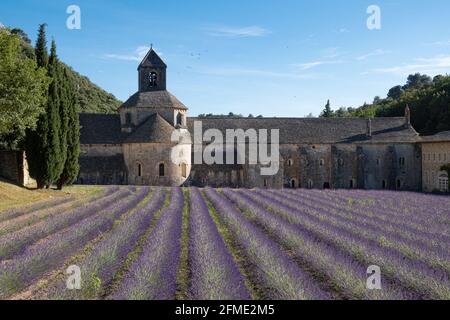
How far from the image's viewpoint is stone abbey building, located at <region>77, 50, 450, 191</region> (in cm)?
4172

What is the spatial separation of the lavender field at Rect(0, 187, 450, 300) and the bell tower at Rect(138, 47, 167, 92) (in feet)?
95.9

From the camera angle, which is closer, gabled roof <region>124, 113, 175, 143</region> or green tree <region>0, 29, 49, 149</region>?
green tree <region>0, 29, 49, 149</region>

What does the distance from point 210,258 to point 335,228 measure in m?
6.35

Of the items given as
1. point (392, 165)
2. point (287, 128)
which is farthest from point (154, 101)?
point (392, 165)

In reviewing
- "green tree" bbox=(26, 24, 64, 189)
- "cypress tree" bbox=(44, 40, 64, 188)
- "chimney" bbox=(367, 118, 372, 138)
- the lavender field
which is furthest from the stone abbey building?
the lavender field

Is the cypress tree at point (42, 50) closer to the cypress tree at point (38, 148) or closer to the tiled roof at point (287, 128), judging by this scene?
the cypress tree at point (38, 148)

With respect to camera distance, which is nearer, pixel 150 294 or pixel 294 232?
pixel 150 294

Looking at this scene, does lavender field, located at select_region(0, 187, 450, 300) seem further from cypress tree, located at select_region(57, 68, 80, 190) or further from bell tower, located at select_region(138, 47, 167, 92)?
bell tower, located at select_region(138, 47, 167, 92)

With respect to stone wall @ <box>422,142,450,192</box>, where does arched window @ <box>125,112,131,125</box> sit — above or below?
above

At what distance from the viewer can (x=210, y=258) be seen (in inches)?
402

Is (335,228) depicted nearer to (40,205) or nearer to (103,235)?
(103,235)

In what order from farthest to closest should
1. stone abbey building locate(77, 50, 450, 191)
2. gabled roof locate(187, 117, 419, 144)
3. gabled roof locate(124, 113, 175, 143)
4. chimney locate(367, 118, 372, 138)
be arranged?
1. chimney locate(367, 118, 372, 138)
2. gabled roof locate(187, 117, 419, 144)
3. stone abbey building locate(77, 50, 450, 191)
4. gabled roof locate(124, 113, 175, 143)

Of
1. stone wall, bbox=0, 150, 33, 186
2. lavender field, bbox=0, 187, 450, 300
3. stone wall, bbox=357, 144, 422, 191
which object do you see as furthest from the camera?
stone wall, bbox=357, 144, 422, 191
